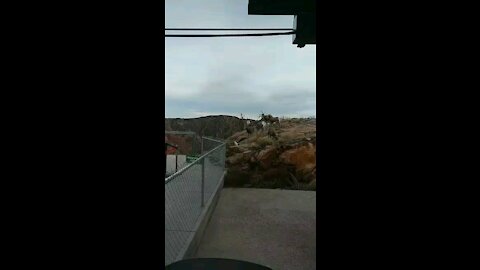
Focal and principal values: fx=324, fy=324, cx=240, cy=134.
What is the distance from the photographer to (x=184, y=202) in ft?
13.9

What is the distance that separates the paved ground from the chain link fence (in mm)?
342

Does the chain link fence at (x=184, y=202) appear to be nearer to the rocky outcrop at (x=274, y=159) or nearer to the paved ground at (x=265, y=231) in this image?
the paved ground at (x=265, y=231)

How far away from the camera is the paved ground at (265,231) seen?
3.98m

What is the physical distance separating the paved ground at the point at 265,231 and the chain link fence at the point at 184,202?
34 cm

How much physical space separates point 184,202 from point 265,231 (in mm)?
1401

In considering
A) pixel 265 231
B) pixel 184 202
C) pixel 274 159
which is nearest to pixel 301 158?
pixel 274 159

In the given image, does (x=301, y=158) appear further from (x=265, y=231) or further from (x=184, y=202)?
(x=184, y=202)

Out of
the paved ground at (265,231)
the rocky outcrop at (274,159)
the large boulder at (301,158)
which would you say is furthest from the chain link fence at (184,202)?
the large boulder at (301,158)

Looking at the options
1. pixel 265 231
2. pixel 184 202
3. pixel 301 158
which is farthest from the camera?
pixel 301 158

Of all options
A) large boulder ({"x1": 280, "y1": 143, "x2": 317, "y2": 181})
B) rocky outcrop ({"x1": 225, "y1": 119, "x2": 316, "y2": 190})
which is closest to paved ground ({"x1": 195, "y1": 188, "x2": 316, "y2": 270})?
rocky outcrop ({"x1": 225, "y1": 119, "x2": 316, "y2": 190})

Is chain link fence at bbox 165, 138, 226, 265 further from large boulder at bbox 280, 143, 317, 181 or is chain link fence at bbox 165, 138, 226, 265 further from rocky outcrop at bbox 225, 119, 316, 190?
large boulder at bbox 280, 143, 317, 181
